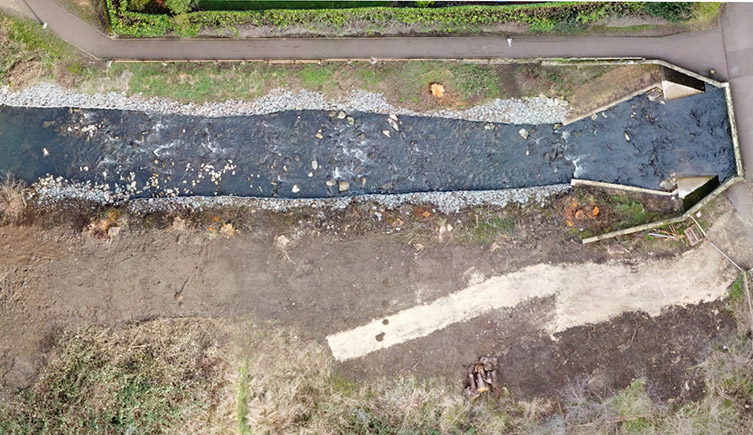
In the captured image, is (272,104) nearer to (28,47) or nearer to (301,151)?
(301,151)

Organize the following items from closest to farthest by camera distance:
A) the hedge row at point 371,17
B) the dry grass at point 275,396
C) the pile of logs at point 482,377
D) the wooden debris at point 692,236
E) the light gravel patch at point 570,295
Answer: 1. the dry grass at point 275,396
2. the hedge row at point 371,17
3. the pile of logs at point 482,377
4. the light gravel patch at point 570,295
5. the wooden debris at point 692,236

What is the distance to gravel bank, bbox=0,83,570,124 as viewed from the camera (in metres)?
Answer: 16.2

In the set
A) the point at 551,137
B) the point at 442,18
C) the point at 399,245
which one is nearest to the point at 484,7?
the point at 442,18

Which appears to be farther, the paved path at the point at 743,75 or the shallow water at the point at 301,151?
the shallow water at the point at 301,151

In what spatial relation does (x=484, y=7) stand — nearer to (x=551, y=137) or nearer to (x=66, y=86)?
(x=551, y=137)

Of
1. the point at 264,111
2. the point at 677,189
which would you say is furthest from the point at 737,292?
the point at 264,111

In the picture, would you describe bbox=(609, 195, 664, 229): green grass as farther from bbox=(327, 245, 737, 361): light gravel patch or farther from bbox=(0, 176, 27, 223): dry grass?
bbox=(0, 176, 27, 223): dry grass

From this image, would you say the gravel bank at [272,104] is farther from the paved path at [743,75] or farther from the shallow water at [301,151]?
the paved path at [743,75]

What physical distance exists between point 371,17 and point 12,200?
1180 cm

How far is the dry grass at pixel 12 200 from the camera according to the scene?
52.0ft

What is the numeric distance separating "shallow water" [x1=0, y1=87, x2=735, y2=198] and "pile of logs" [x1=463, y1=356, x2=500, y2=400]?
516 cm

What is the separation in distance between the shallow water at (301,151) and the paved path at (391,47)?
1.54 m

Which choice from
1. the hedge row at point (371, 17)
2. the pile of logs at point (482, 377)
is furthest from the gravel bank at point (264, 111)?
the pile of logs at point (482, 377)

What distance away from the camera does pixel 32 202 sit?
1612 cm
